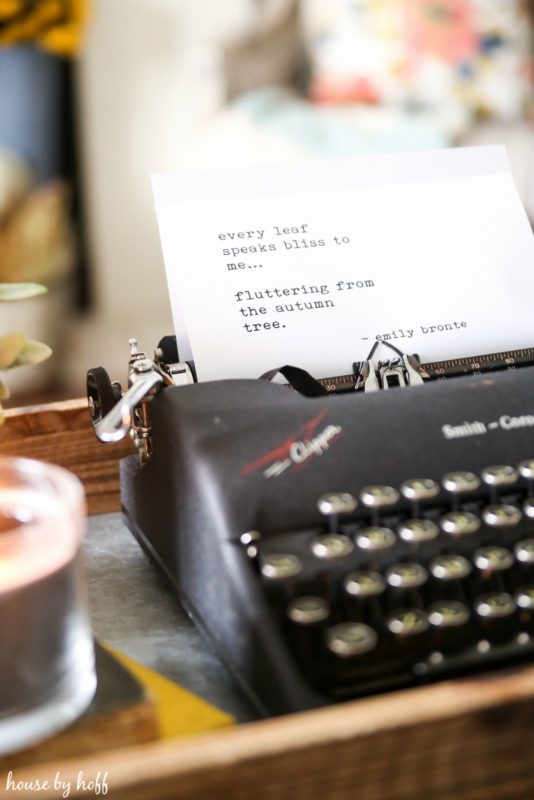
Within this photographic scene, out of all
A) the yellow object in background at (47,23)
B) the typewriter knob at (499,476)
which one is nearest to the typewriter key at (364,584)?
the typewriter knob at (499,476)

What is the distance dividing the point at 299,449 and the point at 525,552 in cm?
15

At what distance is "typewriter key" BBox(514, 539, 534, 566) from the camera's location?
1.92 feet

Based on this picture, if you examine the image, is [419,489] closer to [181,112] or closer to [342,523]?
[342,523]

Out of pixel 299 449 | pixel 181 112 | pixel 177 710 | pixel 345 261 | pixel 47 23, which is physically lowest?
pixel 177 710

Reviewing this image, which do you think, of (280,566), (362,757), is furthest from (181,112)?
(362,757)

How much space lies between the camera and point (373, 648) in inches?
20.9

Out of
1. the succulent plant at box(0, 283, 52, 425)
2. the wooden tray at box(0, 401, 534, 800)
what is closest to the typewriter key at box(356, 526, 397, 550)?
the wooden tray at box(0, 401, 534, 800)

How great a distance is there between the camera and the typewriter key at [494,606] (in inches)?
21.6

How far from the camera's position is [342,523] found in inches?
23.6

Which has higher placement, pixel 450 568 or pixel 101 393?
pixel 101 393

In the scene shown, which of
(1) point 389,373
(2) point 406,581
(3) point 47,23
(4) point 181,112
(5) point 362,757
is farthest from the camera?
(4) point 181,112

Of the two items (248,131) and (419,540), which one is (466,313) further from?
(248,131)

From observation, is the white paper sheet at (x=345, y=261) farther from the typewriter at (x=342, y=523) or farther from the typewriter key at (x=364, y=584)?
the typewriter key at (x=364, y=584)

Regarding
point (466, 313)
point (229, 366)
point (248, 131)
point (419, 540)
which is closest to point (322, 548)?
point (419, 540)
